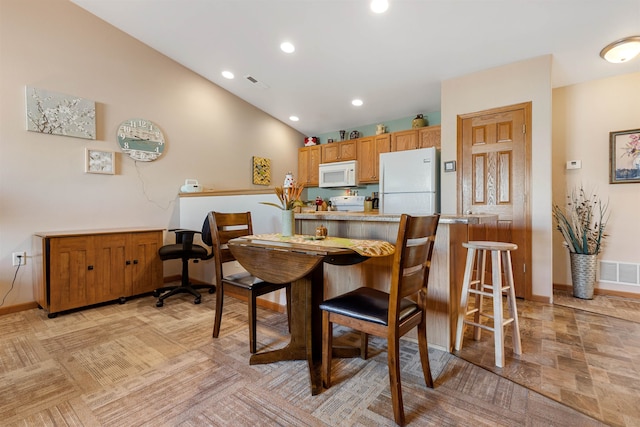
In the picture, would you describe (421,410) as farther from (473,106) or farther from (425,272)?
(473,106)

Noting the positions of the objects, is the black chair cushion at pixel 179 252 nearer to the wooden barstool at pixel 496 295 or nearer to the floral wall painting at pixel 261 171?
the floral wall painting at pixel 261 171

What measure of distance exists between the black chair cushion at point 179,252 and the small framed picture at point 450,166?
9.73ft

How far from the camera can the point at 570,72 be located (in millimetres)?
3072

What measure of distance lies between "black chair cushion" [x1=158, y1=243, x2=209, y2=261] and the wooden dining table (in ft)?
5.01

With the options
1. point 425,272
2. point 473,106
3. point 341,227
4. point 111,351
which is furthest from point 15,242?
point 473,106

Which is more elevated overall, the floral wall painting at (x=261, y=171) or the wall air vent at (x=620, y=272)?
the floral wall painting at (x=261, y=171)

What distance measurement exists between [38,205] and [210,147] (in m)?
2.09

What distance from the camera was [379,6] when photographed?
8.07 ft

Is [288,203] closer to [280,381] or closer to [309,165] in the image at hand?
[280,381]

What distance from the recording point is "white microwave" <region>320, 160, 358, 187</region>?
→ 482cm

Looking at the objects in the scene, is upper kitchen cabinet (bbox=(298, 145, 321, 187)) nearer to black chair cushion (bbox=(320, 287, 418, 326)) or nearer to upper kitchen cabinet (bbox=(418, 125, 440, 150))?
upper kitchen cabinet (bbox=(418, 125, 440, 150))

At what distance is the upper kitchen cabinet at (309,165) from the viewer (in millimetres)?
5398

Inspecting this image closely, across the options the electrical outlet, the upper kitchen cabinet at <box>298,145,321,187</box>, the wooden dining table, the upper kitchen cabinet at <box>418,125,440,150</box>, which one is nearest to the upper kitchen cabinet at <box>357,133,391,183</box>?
the upper kitchen cabinet at <box>418,125,440,150</box>

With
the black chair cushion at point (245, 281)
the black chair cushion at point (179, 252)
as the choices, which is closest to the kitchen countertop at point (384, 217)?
the black chair cushion at point (245, 281)
